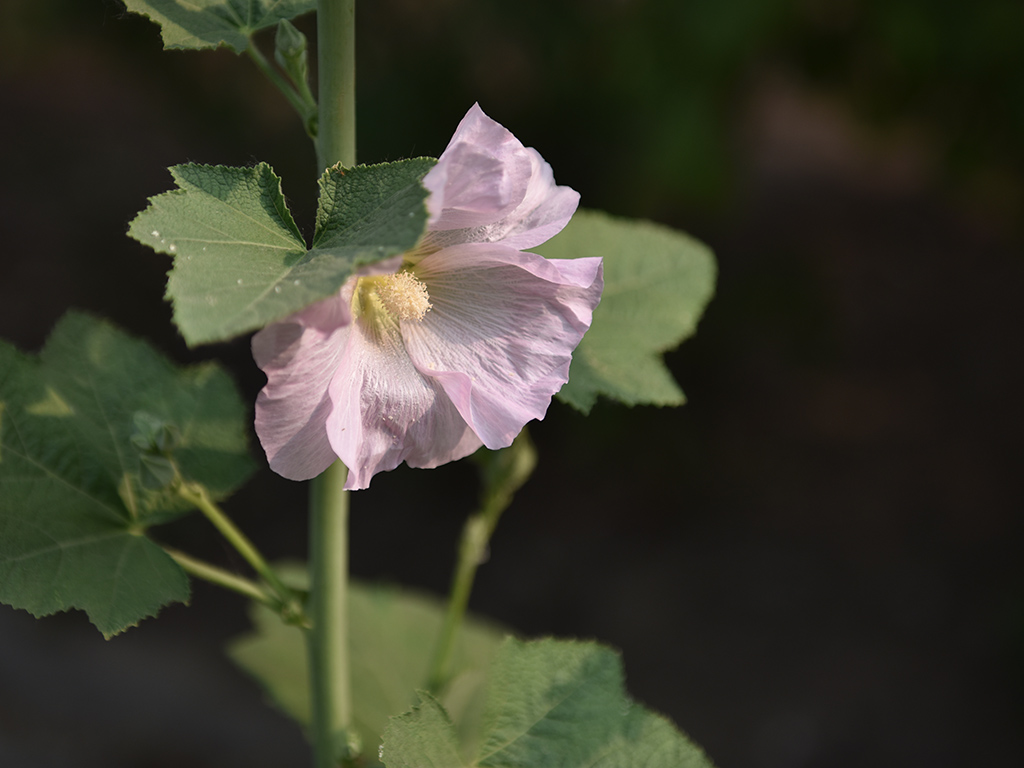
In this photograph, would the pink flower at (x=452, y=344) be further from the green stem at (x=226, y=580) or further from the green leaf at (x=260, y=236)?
the green stem at (x=226, y=580)

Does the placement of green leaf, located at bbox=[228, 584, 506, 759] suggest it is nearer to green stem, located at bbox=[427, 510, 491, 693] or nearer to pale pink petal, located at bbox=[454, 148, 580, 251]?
green stem, located at bbox=[427, 510, 491, 693]

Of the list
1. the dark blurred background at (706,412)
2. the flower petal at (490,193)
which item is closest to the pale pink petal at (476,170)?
the flower petal at (490,193)

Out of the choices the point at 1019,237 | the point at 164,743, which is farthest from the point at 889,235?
the point at 164,743

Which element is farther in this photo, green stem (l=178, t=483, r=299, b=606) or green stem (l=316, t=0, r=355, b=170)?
green stem (l=178, t=483, r=299, b=606)

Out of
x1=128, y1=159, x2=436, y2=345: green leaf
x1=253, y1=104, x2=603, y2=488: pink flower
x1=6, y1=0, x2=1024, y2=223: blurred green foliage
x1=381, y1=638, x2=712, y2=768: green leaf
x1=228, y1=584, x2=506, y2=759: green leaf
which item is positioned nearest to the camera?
x1=128, y1=159, x2=436, y2=345: green leaf

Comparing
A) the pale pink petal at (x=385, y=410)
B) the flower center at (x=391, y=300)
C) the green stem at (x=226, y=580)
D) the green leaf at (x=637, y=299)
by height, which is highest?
the flower center at (x=391, y=300)

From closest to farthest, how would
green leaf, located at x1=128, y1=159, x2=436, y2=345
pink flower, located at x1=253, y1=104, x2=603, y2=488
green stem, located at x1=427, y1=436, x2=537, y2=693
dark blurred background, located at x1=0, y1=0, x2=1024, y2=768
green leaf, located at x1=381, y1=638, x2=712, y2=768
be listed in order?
green leaf, located at x1=128, y1=159, x2=436, y2=345, pink flower, located at x1=253, y1=104, x2=603, y2=488, green leaf, located at x1=381, y1=638, x2=712, y2=768, green stem, located at x1=427, y1=436, x2=537, y2=693, dark blurred background, located at x1=0, y1=0, x2=1024, y2=768

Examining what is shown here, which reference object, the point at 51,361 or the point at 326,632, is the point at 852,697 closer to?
the point at 326,632

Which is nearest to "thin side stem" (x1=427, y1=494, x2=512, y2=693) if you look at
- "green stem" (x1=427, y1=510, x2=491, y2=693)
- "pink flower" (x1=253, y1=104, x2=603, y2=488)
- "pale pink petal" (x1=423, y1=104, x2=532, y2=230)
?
"green stem" (x1=427, y1=510, x2=491, y2=693)
